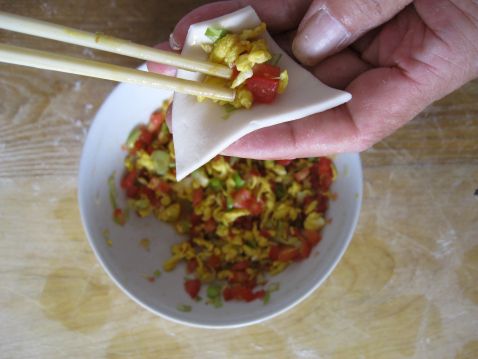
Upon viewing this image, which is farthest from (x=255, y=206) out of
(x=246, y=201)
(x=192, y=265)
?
(x=192, y=265)

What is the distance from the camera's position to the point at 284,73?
123 cm

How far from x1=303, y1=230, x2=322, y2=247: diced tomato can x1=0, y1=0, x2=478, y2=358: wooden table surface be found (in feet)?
0.60

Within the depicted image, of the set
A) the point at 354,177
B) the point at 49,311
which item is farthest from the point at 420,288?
the point at 49,311

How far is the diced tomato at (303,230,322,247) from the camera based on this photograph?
1547mm

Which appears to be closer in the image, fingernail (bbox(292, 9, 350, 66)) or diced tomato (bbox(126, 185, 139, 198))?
fingernail (bbox(292, 9, 350, 66))

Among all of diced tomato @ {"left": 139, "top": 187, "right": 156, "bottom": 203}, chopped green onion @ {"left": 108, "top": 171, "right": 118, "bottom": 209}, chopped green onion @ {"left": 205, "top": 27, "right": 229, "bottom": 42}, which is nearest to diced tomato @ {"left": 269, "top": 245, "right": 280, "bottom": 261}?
diced tomato @ {"left": 139, "top": 187, "right": 156, "bottom": 203}

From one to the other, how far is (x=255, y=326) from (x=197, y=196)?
1.62ft

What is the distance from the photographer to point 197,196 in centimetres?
165

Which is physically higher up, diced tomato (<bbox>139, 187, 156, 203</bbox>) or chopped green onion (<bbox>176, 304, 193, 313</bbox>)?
diced tomato (<bbox>139, 187, 156, 203</bbox>)

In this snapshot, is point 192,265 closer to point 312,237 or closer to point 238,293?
point 238,293

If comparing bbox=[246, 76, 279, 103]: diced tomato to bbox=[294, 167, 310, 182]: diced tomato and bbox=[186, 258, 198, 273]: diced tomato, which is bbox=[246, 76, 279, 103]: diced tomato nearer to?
bbox=[294, 167, 310, 182]: diced tomato

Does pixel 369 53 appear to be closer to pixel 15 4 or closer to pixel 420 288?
pixel 420 288

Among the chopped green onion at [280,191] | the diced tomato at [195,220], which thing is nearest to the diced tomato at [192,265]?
the diced tomato at [195,220]

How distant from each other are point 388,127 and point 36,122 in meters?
1.25
